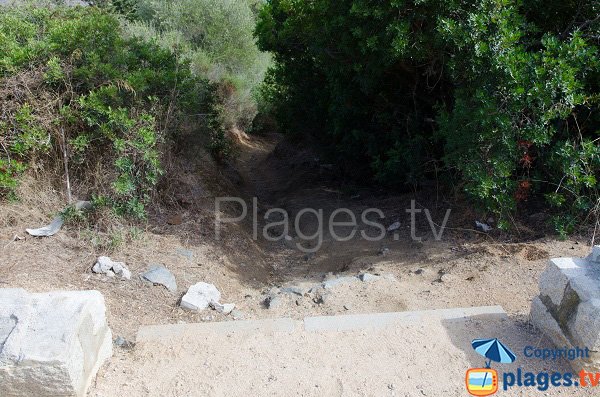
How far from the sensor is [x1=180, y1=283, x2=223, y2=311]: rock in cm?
484

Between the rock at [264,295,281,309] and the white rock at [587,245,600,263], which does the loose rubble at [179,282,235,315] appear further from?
the white rock at [587,245,600,263]

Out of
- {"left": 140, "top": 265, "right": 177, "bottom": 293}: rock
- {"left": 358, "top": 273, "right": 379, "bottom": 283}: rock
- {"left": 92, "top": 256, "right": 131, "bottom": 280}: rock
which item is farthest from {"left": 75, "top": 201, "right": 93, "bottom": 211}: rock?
{"left": 358, "top": 273, "right": 379, "bottom": 283}: rock

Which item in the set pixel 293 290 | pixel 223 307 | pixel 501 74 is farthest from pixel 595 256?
pixel 223 307

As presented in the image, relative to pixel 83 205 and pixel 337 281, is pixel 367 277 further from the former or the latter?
pixel 83 205

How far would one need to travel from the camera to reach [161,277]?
5207 mm

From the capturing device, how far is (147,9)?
15.6m

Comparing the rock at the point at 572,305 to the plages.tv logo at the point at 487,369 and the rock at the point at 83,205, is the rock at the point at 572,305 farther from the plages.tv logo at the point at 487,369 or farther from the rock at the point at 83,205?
the rock at the point at 83,205

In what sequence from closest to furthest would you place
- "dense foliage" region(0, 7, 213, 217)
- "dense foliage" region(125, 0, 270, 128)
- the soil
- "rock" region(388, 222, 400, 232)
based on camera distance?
the soil < "dense foliage" region(0, 7, 213, 217) < "rock" region(388, 222, 400, 232) < "dense foliage" region(125, 0, 270, 128)

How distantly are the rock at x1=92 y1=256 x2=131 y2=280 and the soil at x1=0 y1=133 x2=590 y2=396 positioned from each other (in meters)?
0.07

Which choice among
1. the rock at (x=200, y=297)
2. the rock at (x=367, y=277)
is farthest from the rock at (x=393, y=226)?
the rock at (x=200, y=297)

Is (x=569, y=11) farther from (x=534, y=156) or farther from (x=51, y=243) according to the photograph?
(x=51, y=243)

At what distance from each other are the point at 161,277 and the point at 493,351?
3085 millimetres

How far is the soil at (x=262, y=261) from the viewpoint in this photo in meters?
4.81

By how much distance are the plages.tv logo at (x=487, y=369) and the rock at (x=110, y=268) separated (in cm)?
321
